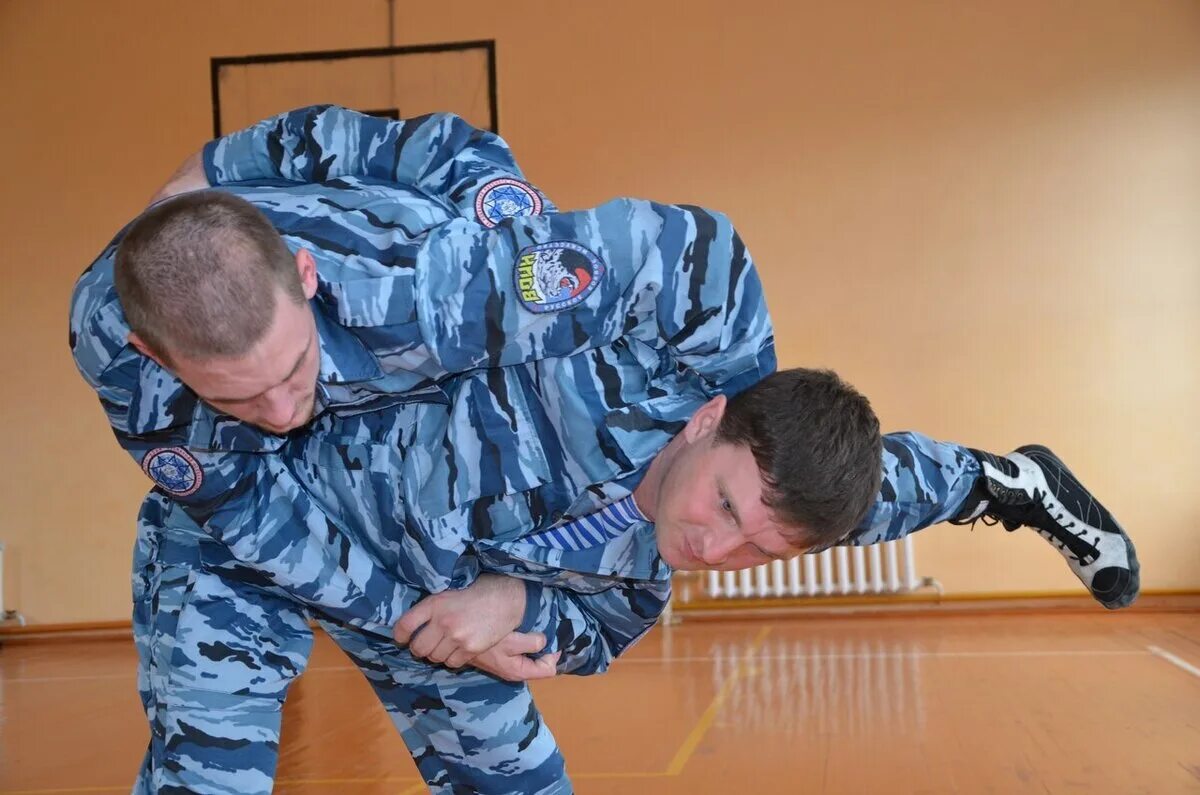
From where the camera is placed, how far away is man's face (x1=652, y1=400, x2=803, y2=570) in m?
1.69

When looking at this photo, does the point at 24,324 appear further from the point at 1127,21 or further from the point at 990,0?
the point at 1127,21

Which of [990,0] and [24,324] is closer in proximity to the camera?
[990,0]

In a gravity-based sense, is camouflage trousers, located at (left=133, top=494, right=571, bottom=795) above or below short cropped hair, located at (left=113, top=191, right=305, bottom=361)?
below

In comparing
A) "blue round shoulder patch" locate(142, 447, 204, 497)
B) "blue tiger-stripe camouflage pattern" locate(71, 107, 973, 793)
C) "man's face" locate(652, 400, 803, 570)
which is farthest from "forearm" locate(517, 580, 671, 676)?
"blue round shoulder patch" locate(142, 447, 204, 497)

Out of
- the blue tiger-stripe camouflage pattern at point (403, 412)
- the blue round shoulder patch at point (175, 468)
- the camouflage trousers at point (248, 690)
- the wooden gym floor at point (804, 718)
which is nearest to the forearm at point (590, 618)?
the blue tiger-stripe camouflage pattern at point (403, 412)

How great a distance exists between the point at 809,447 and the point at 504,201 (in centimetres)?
60

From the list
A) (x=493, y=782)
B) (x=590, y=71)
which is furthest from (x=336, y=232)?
(x=590, y=71)

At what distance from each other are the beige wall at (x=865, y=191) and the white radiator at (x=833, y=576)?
20 cm

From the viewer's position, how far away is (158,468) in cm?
179

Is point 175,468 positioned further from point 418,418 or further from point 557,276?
point 557,276

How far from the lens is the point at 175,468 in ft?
5.86

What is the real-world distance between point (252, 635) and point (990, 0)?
243 inches

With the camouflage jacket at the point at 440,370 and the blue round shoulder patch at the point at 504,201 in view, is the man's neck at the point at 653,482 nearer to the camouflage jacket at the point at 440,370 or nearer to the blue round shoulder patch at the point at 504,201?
the camouflage jacket at the point at 440,370

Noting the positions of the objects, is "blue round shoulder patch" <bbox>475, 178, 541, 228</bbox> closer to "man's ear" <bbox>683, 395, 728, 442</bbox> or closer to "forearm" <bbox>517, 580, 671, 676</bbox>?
"man's ear" <bbox>683, 395, 728, 442</bbox>
